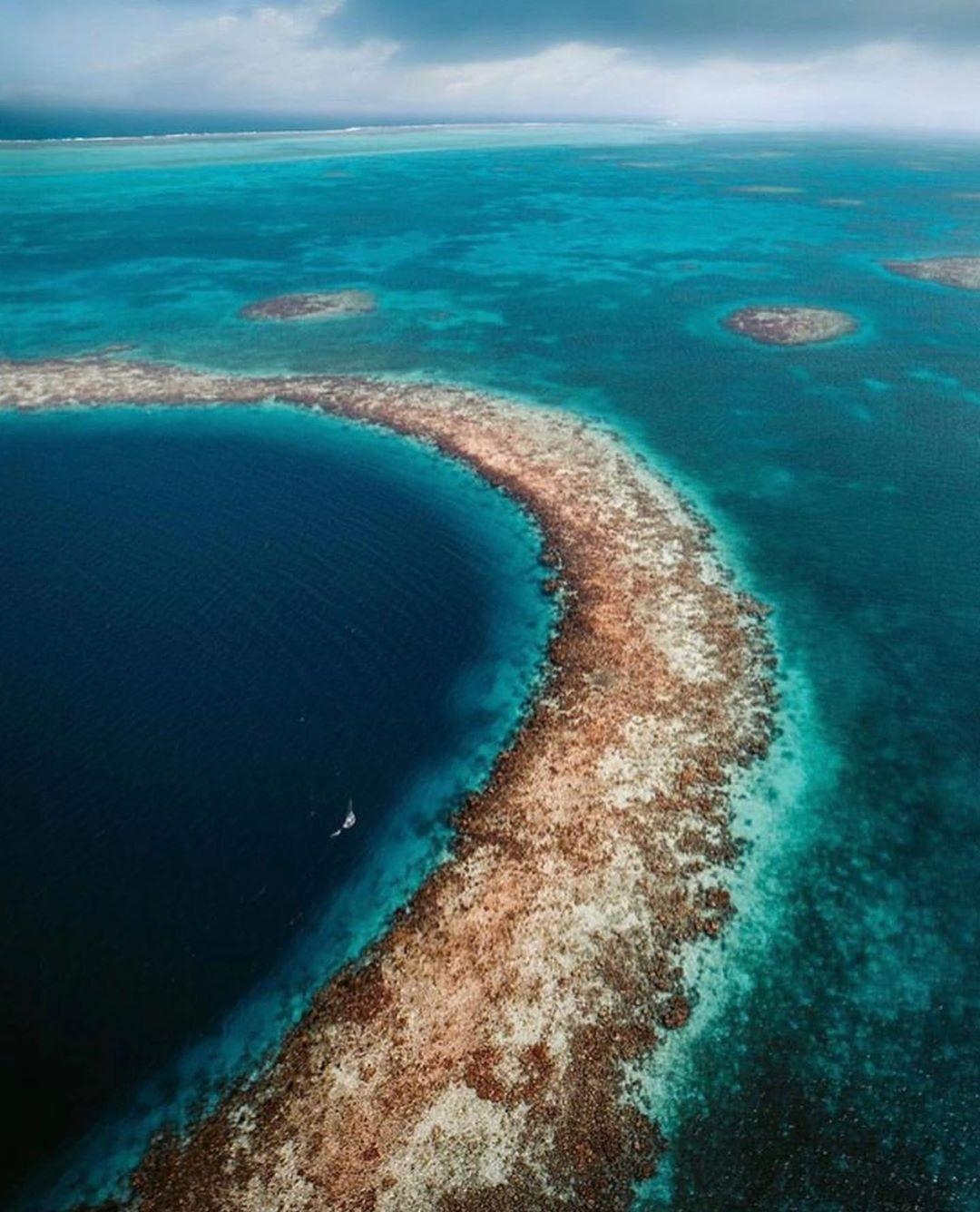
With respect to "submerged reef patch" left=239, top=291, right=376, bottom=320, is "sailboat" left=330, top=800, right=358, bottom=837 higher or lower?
lower

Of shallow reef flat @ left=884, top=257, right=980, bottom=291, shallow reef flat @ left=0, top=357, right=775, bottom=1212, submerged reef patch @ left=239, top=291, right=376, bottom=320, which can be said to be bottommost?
shallow reef flat @ left=0, top=357, right=775, bottom=1212

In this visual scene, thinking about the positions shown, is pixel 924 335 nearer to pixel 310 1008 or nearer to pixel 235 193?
pixel 310 1008

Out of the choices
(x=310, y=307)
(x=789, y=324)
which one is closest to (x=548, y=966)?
(x=789, y=324)

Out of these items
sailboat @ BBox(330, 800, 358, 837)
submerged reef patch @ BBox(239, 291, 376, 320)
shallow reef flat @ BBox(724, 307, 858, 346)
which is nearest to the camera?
sailboat @ BBox(330, 800, 358, 837)

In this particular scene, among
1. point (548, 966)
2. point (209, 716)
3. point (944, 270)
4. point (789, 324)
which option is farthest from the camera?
point (944, 270)

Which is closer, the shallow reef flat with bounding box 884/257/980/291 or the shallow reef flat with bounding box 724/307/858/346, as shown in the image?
the shallow reef flat with bounding box 724/307/858/346

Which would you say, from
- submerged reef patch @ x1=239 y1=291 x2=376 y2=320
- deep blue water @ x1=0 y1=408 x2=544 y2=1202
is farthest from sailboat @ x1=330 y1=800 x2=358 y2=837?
submerged reef patch @ x1=239 y1=291 x2=376 y2=320

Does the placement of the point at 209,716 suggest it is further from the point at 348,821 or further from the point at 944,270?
the point at 944,270

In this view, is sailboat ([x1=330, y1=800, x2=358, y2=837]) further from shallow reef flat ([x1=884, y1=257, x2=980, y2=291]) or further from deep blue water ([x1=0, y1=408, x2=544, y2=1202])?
shallow reef flat ([x1=884, y1=257, x2=980, y2=291])
